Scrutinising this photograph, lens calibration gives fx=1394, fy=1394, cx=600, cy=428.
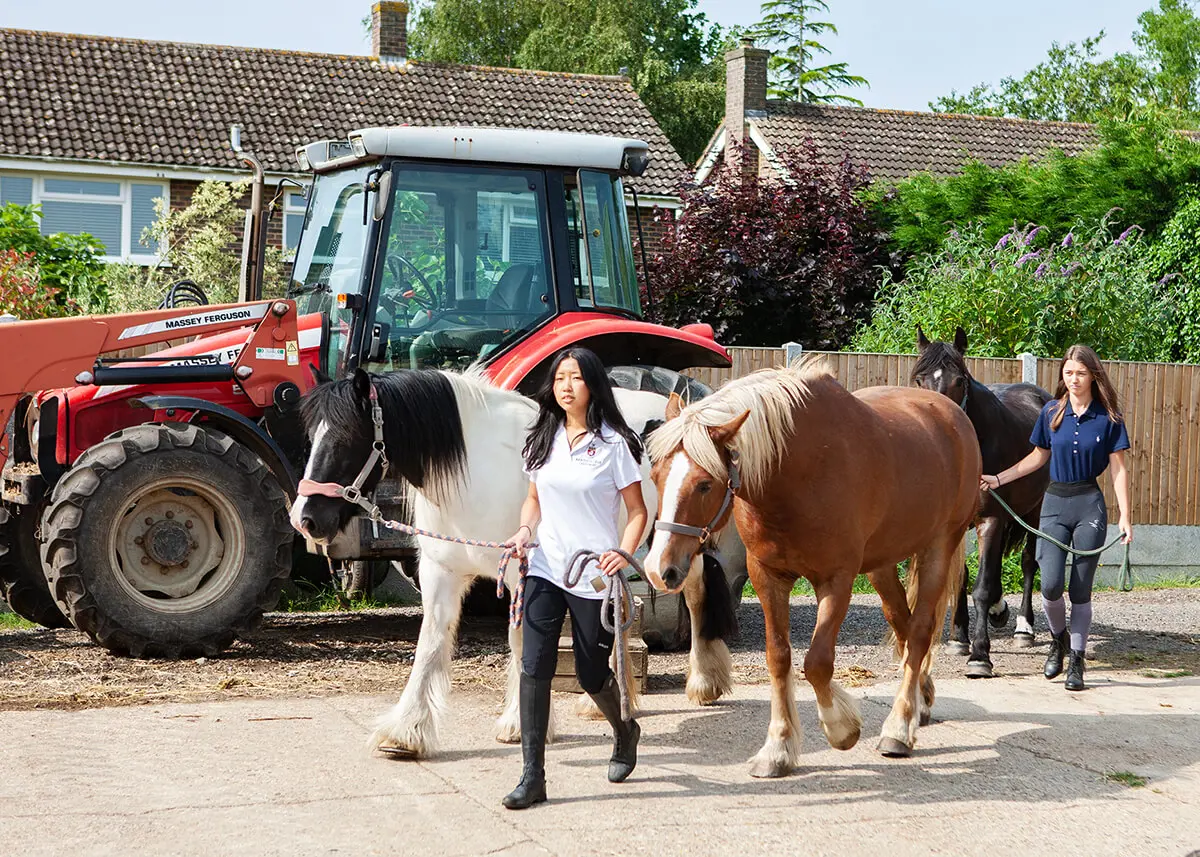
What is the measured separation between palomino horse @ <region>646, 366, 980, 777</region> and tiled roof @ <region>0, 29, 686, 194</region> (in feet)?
56.6

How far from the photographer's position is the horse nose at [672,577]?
194 inches

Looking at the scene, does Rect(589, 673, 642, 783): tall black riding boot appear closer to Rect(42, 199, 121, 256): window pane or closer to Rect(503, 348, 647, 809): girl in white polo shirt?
Rect(503, 348, 647, 809): girl in white polo shirt

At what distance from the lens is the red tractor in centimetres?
760

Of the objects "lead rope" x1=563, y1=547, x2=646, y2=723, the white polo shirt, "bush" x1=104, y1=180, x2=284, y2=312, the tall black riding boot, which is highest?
"bush" x1=104, y1=180, x2=284, y2=312

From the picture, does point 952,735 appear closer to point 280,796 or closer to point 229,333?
point 280,796

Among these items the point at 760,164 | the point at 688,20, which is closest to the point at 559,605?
the point at 760,164

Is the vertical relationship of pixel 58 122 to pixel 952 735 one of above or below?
above

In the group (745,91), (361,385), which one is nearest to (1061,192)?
(745,91)

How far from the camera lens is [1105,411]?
7.80 metres

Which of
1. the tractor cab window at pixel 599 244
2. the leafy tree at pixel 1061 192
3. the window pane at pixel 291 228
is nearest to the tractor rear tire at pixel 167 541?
the tractor cab window at pixel 599 244

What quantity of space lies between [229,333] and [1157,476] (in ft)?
29.2

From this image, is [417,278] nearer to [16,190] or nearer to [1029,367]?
[1029,367]

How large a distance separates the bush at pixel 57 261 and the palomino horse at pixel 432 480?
10671mm

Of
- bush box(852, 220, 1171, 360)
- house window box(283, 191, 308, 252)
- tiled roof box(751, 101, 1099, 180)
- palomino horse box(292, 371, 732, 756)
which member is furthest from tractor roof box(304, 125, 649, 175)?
tiled roof box(751, 101, 1099, 180)
